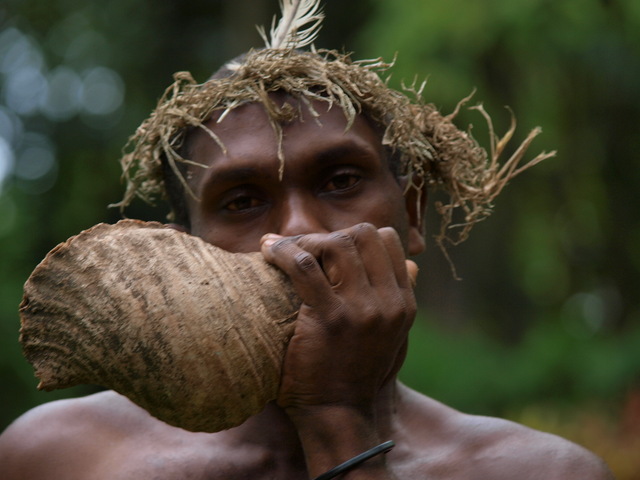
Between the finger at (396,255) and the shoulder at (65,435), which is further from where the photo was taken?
the shoulder at (65,435)

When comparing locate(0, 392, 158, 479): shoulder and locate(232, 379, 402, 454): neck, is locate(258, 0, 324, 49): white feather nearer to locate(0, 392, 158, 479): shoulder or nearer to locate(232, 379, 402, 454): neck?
locate(232, 379, 402, 454): neck

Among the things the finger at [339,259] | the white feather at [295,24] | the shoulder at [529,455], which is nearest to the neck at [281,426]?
the shoulder at [529,455]

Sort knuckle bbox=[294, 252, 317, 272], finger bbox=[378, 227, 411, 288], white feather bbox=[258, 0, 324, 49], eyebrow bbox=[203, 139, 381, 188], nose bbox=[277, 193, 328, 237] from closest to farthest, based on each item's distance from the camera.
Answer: knuckle bbox=[294, 252, 317, 272] < finger bbox=[378, 227, 411, 288] < nose bbox=[277, 193, 328, 237] < eyebrow bbox=[203, 139, 381, 188] < white feather bbox=[258, 0, 324, 49]

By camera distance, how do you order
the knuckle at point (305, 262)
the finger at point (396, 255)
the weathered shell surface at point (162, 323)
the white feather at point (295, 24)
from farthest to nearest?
the white feather at point (295, 24) → the finger at point (396, 255) → the knuckle at point (305, 262) → the weathered shell surface at point (162, 323)

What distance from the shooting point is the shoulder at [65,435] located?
2611 mm

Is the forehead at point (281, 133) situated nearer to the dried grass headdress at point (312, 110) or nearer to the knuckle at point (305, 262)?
the dried grass headdress at point (312, 110)

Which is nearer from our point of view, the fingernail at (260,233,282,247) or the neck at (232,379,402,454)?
the fingernail at (260,233,282,247)

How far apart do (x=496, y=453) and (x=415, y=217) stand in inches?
28.9

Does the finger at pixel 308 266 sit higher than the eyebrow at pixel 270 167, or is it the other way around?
the eyebrow at pixel 270 167

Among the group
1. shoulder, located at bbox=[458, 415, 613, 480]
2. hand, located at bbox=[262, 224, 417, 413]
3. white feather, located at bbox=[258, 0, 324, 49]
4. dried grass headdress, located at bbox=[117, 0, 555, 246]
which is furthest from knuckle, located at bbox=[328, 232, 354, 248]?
white feather, located at bbox=[258, 0, 324, 49]

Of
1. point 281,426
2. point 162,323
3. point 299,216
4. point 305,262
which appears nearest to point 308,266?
point 305,262

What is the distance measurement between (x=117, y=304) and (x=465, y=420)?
117cm

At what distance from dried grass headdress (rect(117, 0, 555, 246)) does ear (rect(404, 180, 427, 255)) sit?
1.4 inches

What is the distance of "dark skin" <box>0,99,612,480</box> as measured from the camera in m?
2.39
